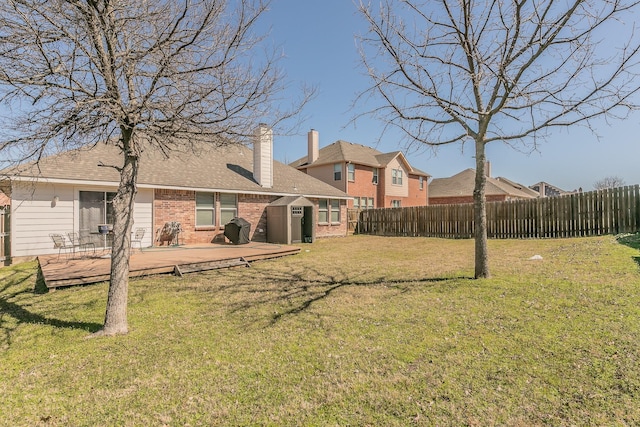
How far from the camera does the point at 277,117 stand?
5582mm

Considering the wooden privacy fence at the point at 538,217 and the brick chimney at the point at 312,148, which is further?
the brick chimney at the point at 312,148

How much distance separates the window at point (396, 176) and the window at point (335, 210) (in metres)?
9.66

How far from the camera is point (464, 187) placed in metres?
34.8

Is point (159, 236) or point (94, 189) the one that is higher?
point (94, 189)

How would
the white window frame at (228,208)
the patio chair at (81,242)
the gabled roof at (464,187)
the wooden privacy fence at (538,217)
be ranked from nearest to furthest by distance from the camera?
the patio chair at (81,242)
the wooden privacy fence at (538,217)
the white window frame at (228,208)
the gabled roof at (464,187)

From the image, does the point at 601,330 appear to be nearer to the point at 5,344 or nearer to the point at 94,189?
the point at 5,344

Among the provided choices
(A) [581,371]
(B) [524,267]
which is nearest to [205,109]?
(A) [581,371]

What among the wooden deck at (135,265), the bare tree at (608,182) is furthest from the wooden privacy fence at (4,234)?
the bare tree at (608,182)

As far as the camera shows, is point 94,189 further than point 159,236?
No

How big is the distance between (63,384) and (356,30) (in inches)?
297

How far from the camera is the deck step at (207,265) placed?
8792 millimetres

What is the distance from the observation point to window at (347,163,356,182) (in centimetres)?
2577

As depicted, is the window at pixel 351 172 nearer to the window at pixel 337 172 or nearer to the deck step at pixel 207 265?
the window at pixel 337 172

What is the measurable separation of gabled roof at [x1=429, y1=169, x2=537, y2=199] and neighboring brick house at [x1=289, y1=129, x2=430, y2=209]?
5246mm
